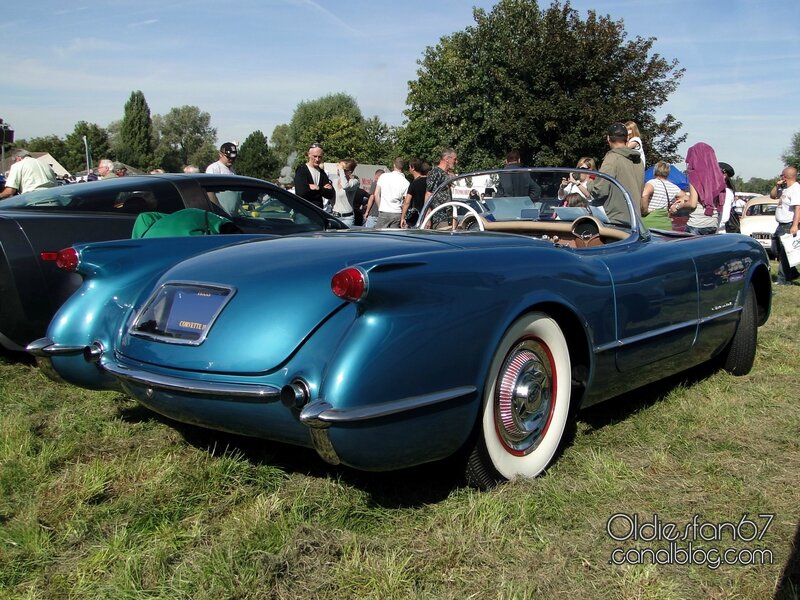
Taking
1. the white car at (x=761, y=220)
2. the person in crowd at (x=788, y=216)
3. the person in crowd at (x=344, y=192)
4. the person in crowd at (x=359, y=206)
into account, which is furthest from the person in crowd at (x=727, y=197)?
the white car at (x=761, y=220)

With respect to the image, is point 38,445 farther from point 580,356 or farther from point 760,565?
point 760,565

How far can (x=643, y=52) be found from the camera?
27797mm

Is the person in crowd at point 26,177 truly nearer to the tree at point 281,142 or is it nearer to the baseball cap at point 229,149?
the baseball cap at point 229,149

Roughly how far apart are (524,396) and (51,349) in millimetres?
1942

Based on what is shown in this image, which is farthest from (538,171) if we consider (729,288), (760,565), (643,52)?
(643,52)

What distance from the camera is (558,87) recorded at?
27875 millimetres

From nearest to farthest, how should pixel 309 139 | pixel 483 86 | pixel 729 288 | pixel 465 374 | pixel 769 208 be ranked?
pixel 465 374 < pixel 729 288 < pixel 769 208 < pixel 483 86 < pixel 309 139

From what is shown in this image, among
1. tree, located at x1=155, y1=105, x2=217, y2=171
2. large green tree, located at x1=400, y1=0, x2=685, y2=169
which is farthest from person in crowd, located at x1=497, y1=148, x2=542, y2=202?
tree, located at x1=155, y1=105, x2=217, y2=171

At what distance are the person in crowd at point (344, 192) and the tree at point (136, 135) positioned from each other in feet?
295

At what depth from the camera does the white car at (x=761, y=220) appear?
16.3m

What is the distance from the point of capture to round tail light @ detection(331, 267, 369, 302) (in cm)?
223

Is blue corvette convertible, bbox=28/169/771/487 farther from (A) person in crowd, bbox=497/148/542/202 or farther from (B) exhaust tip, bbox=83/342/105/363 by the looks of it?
(A) person in crowd, bbox=497/148/542/202

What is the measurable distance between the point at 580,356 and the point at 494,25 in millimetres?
31321

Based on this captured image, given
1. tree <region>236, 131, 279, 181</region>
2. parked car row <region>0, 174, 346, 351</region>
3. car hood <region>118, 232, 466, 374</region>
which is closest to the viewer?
car hood <region>118, 232, 466, 374</region>
